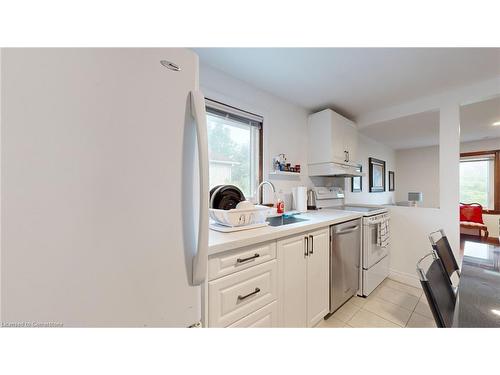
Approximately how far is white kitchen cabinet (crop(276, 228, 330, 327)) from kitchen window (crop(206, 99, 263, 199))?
2.47 ft

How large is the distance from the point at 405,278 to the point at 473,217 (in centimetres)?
294

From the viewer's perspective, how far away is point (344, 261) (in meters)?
1.70

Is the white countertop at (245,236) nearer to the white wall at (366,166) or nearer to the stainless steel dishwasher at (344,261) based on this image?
the stainless steel dishwasher at (344,261)

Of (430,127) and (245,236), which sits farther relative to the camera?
(430,127)

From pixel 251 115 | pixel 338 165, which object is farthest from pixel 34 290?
pixel 338 165

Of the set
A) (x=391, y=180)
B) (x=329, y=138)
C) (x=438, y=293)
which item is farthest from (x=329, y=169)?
(x=391, y=180)

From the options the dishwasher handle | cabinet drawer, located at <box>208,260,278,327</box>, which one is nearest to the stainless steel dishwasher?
the dishwasher handle

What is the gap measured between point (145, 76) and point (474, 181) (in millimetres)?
6173

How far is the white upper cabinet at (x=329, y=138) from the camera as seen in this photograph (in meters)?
2.17

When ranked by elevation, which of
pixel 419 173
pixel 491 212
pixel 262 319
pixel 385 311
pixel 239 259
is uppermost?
pixel 419 173

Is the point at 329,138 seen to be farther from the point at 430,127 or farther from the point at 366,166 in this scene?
the point at 430,127

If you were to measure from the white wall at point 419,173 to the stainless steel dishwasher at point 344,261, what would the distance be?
370 centimetres

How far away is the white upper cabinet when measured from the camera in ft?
7.13
